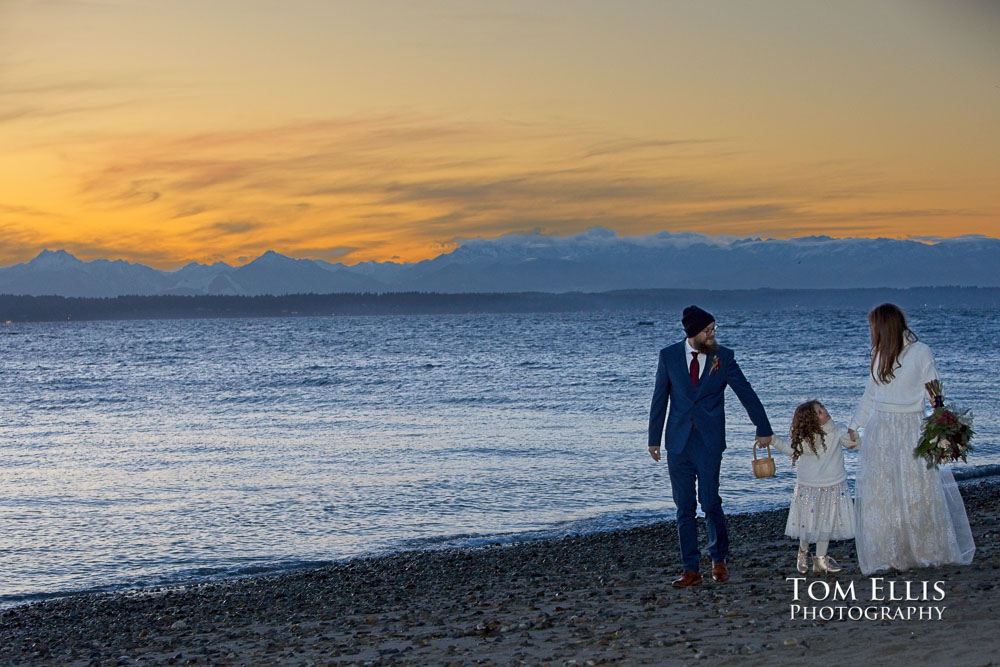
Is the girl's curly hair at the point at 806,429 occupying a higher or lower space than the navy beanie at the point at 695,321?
lower

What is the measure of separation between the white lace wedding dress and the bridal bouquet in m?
0.16

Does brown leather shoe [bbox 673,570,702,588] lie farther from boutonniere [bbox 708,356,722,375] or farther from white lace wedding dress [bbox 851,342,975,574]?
boutonniere [bbox 708,356,722,375]

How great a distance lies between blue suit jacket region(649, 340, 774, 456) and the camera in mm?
7418

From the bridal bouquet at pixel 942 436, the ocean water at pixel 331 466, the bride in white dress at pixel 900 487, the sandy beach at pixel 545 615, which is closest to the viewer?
the sandy beach at pixel 545 615

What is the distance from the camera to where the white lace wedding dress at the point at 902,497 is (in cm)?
749

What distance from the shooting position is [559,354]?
2458 inches

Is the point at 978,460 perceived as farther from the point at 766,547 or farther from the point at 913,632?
the point at 913,632

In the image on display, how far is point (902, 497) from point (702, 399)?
163cm

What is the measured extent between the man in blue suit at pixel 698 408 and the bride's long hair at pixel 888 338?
35.2 inches

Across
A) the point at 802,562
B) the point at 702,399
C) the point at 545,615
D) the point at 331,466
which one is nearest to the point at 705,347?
the point at 702,399

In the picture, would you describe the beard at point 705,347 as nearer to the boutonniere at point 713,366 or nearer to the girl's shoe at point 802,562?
the boutonniere at point 713,366

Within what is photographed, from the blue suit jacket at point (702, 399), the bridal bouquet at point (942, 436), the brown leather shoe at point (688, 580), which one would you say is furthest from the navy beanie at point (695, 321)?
the brown leather shoe at point (688, 580)

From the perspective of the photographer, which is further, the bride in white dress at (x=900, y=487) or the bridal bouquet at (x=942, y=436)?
the bride in white dress at (x=900, y=487)

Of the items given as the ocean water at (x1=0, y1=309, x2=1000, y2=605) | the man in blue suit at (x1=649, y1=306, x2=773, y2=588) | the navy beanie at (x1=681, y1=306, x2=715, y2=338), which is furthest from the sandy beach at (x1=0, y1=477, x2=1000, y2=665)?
the navy beanie at (x1=681, y1=306, x2=715, y2=338)
